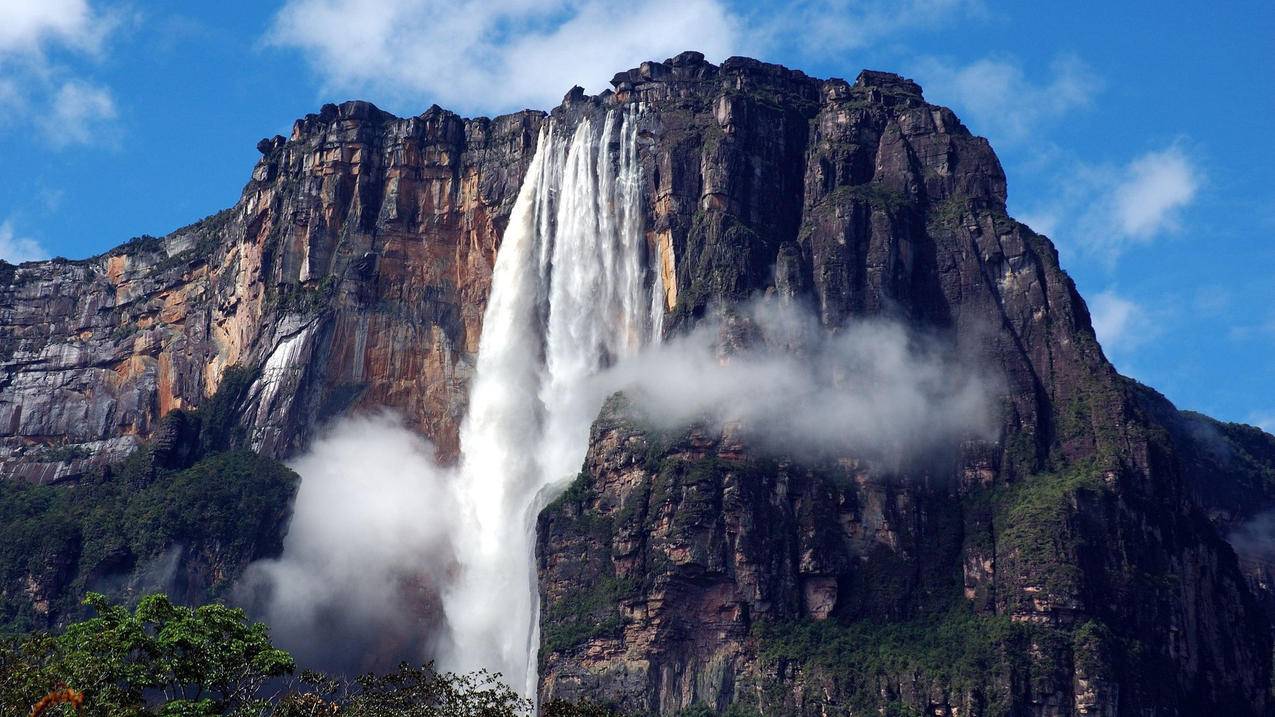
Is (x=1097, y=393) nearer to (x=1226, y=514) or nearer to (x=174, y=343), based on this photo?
(x=1226, y=514)

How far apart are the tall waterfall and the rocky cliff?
2.07 metres

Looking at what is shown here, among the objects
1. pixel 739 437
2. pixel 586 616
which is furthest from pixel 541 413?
pixel 586 616

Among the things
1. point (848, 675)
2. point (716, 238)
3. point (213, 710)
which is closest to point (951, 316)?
point (716, 238)

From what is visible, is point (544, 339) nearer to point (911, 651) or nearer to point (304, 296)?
point (304, 296)

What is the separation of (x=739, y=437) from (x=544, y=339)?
22059mm

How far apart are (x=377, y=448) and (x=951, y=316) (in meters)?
39.9

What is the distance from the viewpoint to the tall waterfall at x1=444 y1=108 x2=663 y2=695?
137 m

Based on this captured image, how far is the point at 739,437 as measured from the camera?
126688 mm

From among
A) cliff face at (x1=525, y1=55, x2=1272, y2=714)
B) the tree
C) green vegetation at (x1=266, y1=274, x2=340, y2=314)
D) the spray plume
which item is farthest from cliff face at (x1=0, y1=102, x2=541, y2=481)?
the tree

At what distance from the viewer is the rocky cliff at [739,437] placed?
394 feet

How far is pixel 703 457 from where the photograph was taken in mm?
126312

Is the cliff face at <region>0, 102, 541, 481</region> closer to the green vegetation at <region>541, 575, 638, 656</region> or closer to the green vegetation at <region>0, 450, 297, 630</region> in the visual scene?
the green vegetation at <region>0, 450, 297, 630</region>

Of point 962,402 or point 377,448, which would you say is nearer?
point 962,402

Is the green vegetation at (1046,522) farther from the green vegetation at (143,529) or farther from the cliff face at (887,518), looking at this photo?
the green vegetation at (143,529)
